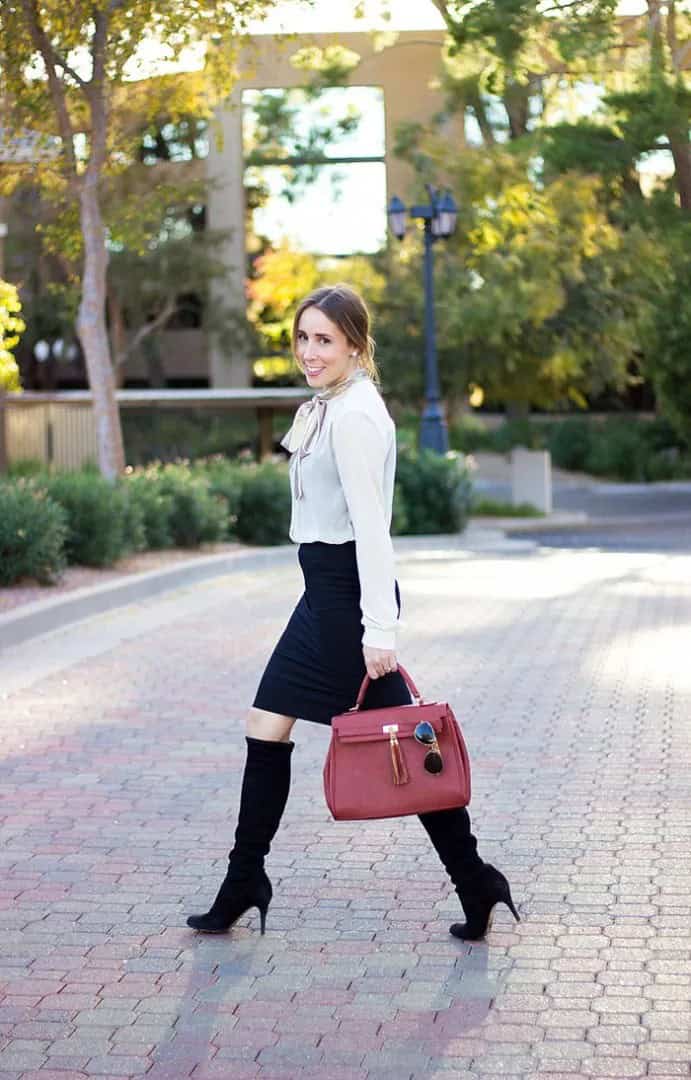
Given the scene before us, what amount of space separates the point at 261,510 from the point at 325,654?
723 inches

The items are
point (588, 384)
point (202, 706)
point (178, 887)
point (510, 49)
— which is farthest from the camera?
point (588, 384)

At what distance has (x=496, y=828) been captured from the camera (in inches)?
269

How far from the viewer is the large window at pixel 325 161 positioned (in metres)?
50.8

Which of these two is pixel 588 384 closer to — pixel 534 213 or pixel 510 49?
pixel 534 213

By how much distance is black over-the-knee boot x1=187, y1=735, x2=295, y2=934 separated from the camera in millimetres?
5281

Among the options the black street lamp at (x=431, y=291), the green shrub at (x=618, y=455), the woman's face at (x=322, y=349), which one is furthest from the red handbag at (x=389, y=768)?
the green shrub at (x=618, y=455)

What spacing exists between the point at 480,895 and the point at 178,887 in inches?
48.8

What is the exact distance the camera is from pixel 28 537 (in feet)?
49.2

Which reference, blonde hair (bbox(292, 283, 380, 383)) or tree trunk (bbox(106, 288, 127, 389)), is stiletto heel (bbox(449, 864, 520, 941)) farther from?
tree trunk (bbox(106, 288, 127, 389))

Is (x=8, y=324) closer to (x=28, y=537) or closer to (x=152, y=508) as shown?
(x=152, y=508)

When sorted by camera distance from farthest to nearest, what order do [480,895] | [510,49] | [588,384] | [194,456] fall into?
[588,384], [194,456], [510,49], [480,895]

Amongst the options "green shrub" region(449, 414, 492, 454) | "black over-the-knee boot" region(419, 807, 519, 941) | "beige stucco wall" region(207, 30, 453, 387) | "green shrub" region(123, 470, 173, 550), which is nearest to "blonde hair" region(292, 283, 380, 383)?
"black over-the-knee boot" region(419, 807, 519, 941)

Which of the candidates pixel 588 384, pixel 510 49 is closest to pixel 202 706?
pixel 510 49

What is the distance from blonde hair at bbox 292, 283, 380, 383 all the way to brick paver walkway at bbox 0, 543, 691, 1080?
5.60 ft
